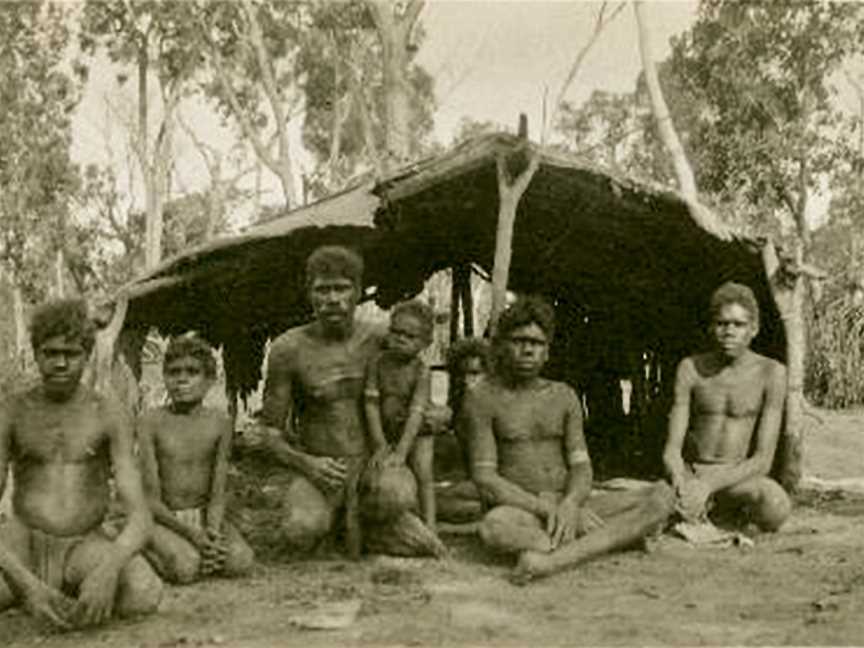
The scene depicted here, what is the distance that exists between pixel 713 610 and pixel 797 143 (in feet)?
63.2

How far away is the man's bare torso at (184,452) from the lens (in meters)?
5.87

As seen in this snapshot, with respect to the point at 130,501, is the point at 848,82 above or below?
above

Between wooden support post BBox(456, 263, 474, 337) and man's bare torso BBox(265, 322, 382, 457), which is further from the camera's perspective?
wooden support post BBox(456, 263, 474, 337)

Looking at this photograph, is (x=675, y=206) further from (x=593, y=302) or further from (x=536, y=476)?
(x=593, y=302)

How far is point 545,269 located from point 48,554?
612cm

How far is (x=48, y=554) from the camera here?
4770 mm

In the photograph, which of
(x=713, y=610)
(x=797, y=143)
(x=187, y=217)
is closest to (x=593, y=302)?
(x=713, y=610)

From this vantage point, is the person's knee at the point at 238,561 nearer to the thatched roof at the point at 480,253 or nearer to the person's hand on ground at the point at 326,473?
the person's hand on ground at the point at 326,473

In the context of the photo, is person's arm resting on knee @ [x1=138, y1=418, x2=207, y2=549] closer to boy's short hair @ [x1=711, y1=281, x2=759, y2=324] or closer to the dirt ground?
the dirt ground

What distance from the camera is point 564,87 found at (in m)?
19.7

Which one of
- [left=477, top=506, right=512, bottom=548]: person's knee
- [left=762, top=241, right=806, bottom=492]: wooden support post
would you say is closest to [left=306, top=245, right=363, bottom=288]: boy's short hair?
[left=477, top=506, right=512, bottom=548]: person's knee

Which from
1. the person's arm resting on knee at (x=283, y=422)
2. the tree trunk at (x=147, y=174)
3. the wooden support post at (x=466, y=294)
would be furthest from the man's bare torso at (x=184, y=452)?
the tree trunk at (x=147, y=174)

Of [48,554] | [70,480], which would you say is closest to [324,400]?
[70,480]

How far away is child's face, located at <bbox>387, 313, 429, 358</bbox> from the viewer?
6297 millimetres
